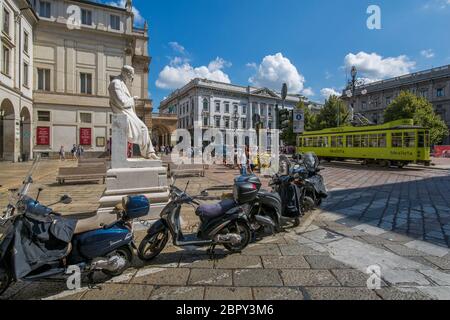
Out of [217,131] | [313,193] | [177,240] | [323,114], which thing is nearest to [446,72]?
[323,114]

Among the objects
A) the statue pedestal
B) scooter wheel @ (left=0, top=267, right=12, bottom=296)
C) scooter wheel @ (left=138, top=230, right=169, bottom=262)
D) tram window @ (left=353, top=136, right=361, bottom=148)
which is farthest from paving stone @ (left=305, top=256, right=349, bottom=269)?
tram window @ (left=353, top=136, right=361, bottom=148)

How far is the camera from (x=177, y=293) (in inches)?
104

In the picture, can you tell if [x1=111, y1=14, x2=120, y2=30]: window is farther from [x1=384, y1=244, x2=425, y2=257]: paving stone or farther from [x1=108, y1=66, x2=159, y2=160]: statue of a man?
[x1=384, y1=244, x2=425, y2=257]: paving stone

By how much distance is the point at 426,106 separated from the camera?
29.0 m

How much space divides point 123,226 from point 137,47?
31.7 meters

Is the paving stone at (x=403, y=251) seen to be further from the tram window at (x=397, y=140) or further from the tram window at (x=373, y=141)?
the tram window at (x=373, y=141)

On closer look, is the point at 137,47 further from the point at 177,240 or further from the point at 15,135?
the point at 177,240

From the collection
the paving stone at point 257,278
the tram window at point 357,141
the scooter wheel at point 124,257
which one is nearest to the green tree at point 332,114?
the tram window at point 357,141

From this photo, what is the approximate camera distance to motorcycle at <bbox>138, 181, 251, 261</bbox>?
335 centimetres

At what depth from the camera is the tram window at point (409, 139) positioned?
49.0 feet

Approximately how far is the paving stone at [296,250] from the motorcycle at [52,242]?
2.10 m

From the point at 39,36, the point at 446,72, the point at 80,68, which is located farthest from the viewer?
the point at 446,72

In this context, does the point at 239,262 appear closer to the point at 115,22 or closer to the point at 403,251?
the point at 403,251

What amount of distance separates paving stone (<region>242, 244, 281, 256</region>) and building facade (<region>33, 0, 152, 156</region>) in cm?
2277
